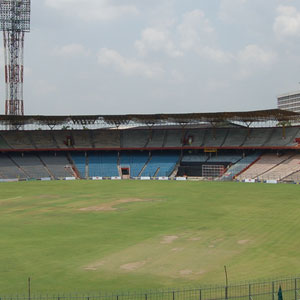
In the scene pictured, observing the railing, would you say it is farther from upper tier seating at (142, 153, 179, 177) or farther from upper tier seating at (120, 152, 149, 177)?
upper tier seating at (120, 152, 149, 177)

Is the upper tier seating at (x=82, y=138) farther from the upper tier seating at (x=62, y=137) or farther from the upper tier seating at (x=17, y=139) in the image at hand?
the upper tier seating at (x=17, y=139)

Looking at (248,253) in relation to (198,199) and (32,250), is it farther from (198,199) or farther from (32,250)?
(198,199)

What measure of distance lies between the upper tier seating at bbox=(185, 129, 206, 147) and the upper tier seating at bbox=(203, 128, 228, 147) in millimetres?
1048

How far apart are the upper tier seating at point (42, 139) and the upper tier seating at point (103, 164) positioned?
35.0ft

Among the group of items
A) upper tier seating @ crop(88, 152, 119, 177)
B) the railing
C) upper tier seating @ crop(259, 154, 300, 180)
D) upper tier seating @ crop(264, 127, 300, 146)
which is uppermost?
upper tier seating @ crop(264, 127, 300, 146)

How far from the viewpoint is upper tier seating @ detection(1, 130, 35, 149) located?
10738 centimetres

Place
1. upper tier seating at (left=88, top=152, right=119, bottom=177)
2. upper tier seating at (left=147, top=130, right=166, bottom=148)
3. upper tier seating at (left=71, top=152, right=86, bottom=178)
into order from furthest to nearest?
upper tier seating at (left=147, top=130, right=166, bottom=148) < upper tier seating at (left=71, top=152, right=86, bottom=178) < upper tier seating at (left=88, top=152, right=119, bottom=177)

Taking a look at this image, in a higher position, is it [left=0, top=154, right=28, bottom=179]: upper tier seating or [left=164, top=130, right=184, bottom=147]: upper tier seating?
[left=164, top=130, right=184, bottom=147]: upper tier seating

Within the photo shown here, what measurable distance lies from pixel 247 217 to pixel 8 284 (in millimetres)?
28783

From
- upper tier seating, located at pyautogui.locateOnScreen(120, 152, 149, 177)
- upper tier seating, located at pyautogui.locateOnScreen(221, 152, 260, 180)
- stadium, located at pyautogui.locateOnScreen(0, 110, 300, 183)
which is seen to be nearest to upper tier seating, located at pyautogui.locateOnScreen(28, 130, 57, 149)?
stadium, located at pyautogui.locateOnScreen(0, 110, 300, 183)

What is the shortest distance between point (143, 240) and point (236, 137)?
246 ft

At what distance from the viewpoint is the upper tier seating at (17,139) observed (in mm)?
107375

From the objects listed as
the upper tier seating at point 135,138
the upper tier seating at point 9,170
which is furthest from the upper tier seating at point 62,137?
the upper tier seating at point 135,138

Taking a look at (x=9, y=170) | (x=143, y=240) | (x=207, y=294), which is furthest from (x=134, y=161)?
(x=207, y=294)
